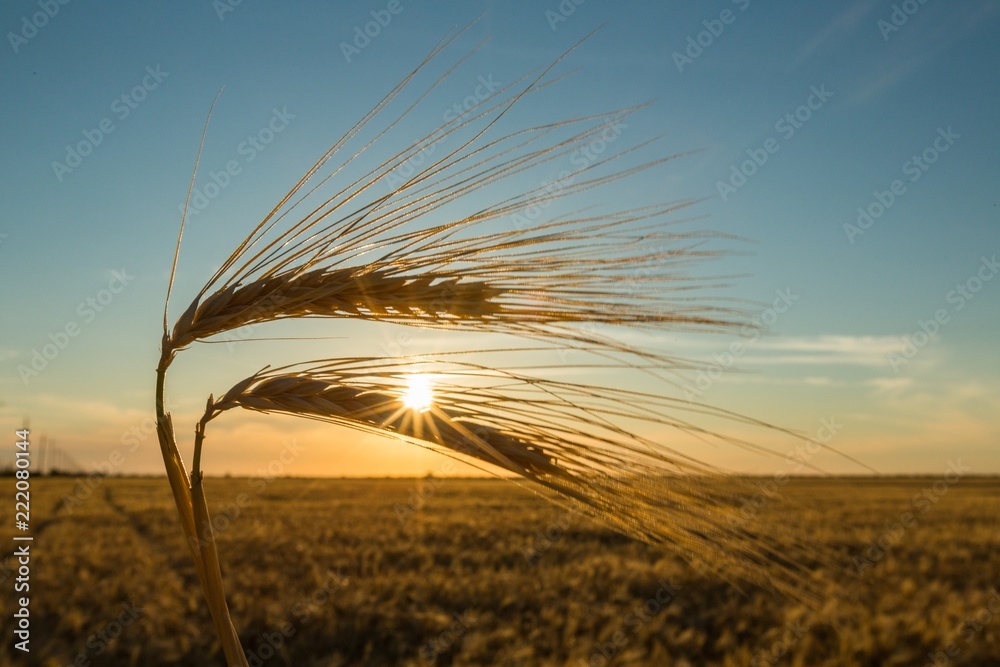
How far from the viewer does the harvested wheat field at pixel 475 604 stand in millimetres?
5719

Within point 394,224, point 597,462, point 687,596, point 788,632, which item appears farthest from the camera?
point 687,596

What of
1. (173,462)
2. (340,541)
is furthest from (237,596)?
(173,462)

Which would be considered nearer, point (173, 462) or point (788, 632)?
point (173, 462)

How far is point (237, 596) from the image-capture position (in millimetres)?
7066

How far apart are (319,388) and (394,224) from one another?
346 millimetres

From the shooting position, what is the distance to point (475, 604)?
280 inches

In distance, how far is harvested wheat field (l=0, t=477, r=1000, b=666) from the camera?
18.8ft

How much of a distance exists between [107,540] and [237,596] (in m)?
4.51

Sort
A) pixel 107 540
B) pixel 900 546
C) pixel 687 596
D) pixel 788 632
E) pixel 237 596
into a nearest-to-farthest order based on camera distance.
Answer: pixel 788 632, pixel 237 596, pixel 687 596, pixel 107 540, pixel 900 546

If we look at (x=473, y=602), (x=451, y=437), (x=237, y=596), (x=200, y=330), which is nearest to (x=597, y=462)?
(x=451, y=437)

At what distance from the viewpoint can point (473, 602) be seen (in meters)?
7.13

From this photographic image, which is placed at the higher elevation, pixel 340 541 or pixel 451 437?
pixel 451 437

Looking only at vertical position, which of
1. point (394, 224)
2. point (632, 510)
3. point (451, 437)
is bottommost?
point (632, 510)

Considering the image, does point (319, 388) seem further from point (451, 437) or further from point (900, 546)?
point (900, 546)
